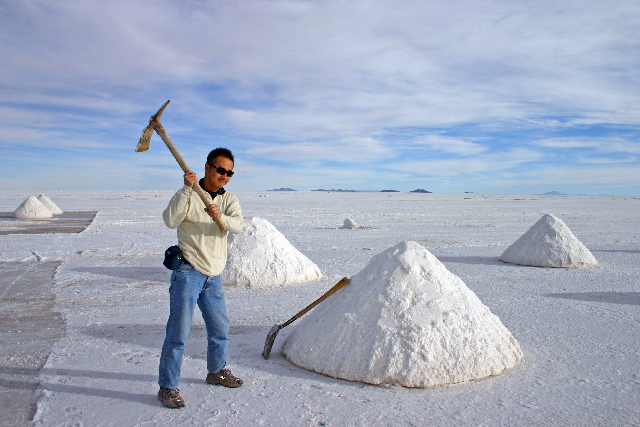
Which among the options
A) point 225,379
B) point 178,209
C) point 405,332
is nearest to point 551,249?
point 405,332

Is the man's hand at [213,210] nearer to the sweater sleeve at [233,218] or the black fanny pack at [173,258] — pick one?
the sweater sleeve at [233,218]

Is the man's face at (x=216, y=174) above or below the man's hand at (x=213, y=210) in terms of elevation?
above

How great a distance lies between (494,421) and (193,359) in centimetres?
228

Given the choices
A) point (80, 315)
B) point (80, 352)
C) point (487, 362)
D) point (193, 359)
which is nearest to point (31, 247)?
point (80, 315)

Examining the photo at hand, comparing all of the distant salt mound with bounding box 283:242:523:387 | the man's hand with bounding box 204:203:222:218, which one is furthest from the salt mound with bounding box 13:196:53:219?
the man's hand with bounding box 204:203:222:218

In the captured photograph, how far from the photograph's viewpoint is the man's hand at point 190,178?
280 centimetres

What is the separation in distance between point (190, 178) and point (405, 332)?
1766mm

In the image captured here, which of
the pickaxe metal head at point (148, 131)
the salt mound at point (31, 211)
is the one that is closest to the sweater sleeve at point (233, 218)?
the pickaxe metal head at point (148, 131)

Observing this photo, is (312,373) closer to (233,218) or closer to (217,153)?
(233,218)

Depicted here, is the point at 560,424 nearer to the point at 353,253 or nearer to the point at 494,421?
the point at 494,421

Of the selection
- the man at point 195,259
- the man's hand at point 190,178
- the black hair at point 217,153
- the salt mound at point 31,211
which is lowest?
the salt mound at point 31,211

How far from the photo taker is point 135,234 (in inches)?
543

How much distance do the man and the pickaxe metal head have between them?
391mm

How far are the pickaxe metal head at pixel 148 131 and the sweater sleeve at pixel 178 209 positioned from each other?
46 centimetres
